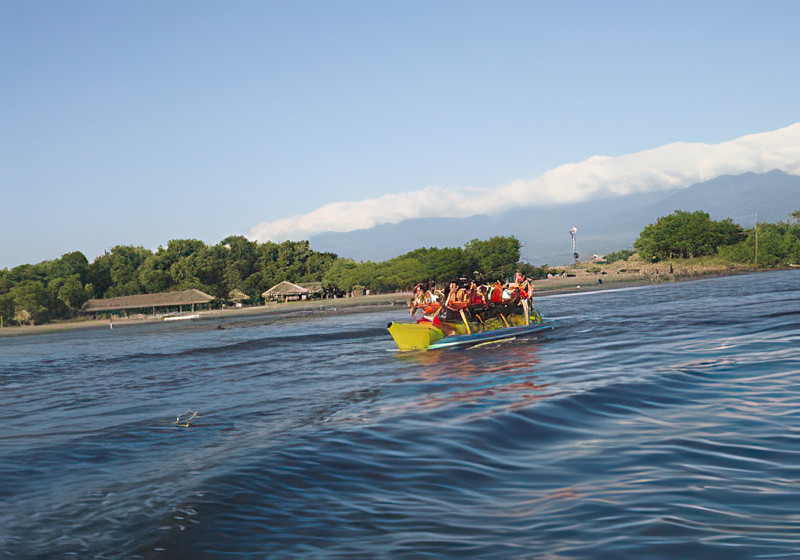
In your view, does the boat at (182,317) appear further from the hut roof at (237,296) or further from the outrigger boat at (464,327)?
the outrigger boat at (464,327)

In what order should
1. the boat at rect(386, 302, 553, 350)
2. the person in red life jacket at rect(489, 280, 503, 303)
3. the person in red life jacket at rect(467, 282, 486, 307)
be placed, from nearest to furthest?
the boat at rect(386, 302, 553, 350), the person in red life jacket at rect(467, 282, 486, 307), the person in red life jacket at rect(489, 280, 503, 303)

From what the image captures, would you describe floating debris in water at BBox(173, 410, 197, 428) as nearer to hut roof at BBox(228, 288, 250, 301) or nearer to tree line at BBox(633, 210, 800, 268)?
hut roof at BBox(228, 288, 250, 301)

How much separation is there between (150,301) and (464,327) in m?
74.7

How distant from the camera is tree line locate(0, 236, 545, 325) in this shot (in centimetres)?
9212

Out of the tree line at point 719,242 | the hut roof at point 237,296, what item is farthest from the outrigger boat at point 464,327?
the tree line at point 719,242

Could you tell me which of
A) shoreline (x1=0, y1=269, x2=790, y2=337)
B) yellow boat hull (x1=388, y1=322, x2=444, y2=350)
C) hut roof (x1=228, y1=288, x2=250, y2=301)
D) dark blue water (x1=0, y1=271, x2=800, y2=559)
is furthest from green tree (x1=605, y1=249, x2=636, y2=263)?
dark blue water (x1=0, y1=271, x2=800, y2=559)

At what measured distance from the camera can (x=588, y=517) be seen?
238 inches

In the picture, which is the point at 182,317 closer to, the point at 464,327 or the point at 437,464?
the point at 464,327

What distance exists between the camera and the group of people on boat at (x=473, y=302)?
23172 millimetres

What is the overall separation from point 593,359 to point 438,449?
32.5ft

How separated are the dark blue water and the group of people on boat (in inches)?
193

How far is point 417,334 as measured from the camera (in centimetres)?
2248

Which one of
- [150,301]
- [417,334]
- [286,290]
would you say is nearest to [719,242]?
[286,290]

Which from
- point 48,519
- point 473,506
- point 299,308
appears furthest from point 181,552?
point 299,308
